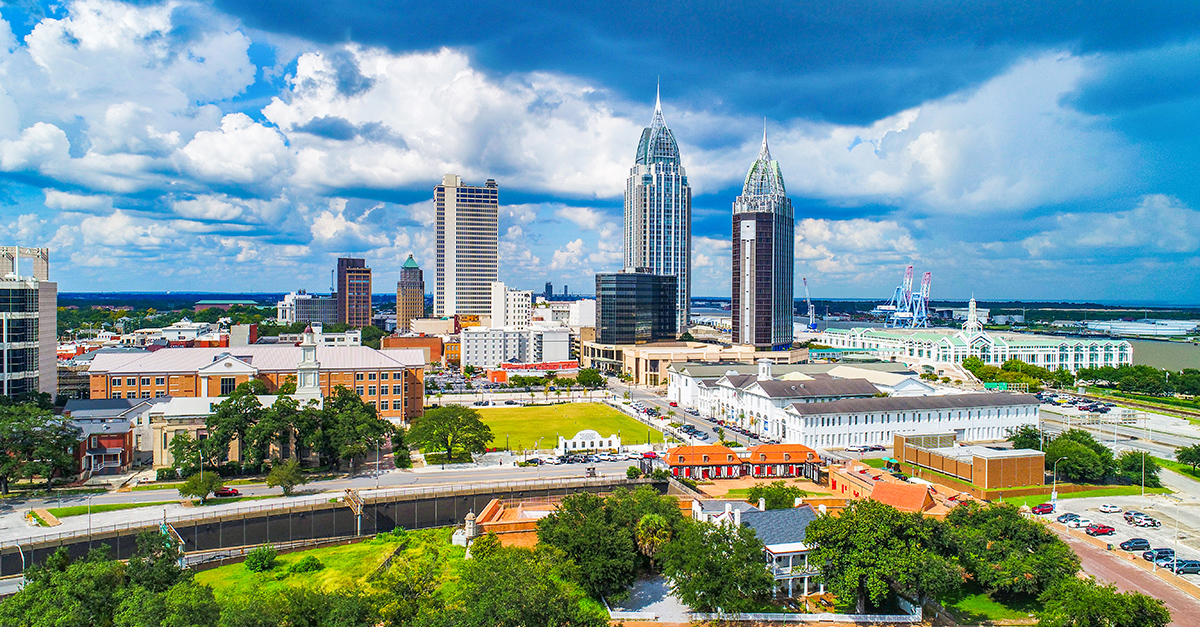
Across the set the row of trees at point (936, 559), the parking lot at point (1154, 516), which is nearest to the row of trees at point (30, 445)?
the row of trees at point (936, 559)

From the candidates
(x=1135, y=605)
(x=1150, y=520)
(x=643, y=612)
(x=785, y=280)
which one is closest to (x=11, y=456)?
(x=643, y=612)

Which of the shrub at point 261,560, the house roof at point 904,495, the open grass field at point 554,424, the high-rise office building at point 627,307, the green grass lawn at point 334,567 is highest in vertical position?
the high-rise office building at point 627,307

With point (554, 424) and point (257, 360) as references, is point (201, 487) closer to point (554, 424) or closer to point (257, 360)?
point (257, 360)

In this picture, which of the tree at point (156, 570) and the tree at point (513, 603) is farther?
the tree at point (156, 570)

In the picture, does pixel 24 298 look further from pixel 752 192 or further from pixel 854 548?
pixel 752 192

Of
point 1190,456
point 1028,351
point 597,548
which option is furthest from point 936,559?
point 1028,351

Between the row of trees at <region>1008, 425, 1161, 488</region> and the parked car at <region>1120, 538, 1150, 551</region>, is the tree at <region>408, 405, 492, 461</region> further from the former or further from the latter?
the row of trees at <region>1008, 425, 1161, 488</region>

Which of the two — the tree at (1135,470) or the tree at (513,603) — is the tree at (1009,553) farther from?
the tree at (1135,470)
